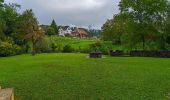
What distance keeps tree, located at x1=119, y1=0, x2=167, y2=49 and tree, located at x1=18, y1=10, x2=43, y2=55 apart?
18.6 metres

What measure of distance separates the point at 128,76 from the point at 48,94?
7.21 meters

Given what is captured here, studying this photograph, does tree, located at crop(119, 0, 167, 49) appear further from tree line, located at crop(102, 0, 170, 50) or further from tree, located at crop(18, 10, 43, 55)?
tree, located at crop(18, 10, 43, 55)

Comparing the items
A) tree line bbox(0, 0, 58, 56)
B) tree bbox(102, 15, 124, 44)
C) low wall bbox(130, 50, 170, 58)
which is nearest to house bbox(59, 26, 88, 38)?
tree bbox(102, 15, 124, 44)

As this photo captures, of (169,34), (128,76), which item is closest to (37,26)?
(169,34)

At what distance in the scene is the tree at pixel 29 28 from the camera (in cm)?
6619

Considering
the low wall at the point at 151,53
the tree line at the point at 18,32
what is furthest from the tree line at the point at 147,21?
the tree line at the point at 18,32

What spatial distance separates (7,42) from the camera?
6481 cm

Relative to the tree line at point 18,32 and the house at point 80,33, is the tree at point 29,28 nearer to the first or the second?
the tree line at point 18,32

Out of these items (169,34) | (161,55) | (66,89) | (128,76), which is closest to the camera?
(66,89)

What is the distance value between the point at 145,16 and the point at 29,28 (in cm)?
2198

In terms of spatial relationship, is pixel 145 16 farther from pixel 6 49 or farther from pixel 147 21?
pixel 6 49

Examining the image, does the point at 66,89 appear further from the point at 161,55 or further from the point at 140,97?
the point at 161,55

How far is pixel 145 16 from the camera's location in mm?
53812

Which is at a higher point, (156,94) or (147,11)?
(147,11)
